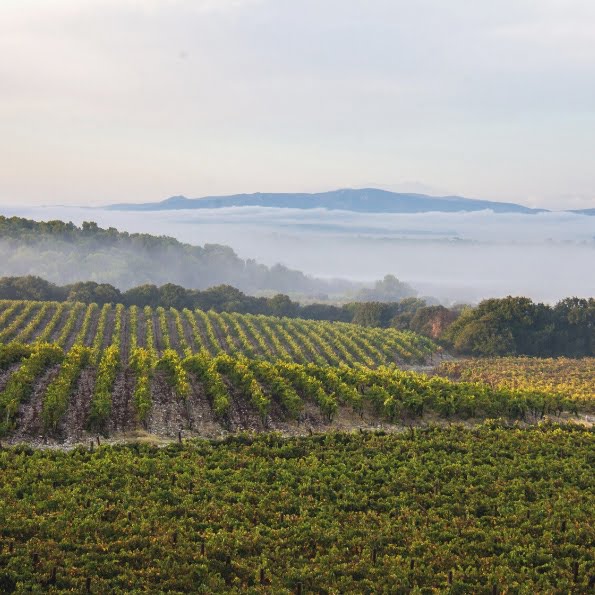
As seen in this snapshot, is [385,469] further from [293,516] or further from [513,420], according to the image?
[513,420]

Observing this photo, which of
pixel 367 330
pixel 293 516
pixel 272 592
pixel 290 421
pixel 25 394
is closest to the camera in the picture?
pixel 272 592

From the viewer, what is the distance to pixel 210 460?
26.7 meters

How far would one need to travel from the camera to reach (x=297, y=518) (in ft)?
65.9

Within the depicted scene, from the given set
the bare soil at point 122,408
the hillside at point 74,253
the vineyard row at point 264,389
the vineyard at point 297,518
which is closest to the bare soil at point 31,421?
the vineyard row at point 264,389

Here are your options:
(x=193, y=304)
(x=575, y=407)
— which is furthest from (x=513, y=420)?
(x=193, y=304)

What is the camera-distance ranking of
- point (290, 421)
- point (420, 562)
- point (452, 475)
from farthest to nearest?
point (290, 421) < point (452, 475) < point (420, 562)

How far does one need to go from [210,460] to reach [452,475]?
1043 cm

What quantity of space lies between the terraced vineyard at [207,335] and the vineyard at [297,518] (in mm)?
32868

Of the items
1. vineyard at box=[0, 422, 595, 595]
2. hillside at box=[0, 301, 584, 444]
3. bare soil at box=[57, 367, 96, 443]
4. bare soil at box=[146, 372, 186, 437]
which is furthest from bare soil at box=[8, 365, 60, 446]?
bare soil at box=[146, 372, 186, 437]

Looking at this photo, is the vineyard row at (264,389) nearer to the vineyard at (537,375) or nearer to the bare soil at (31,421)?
the bare soil at (31,421)

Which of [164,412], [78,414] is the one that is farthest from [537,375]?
[78,414]

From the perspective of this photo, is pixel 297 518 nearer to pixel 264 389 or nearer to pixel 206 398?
pixel 206 398

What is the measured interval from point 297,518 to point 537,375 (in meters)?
44.0

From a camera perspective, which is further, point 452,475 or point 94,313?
point 94,313
